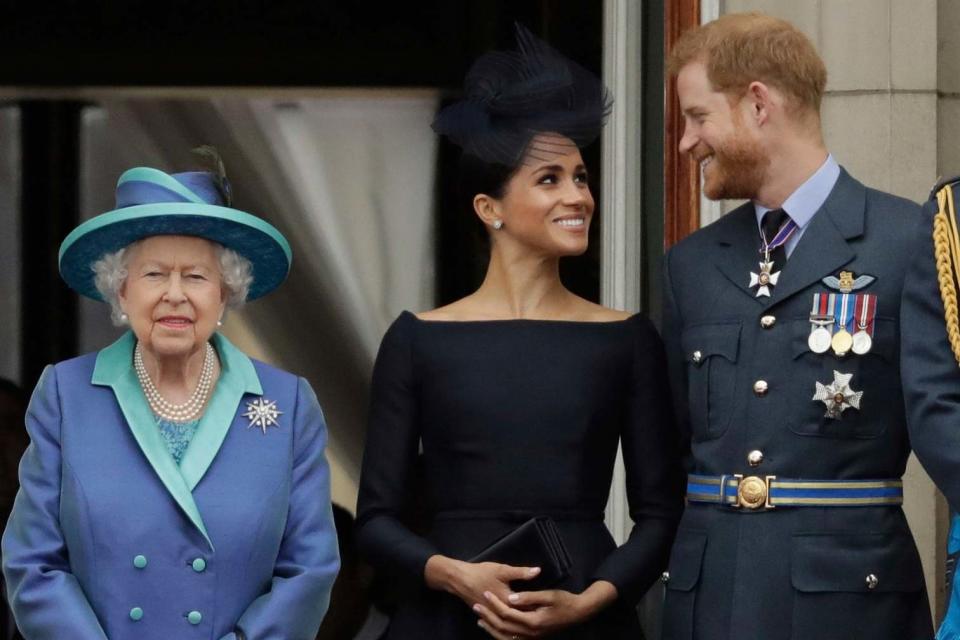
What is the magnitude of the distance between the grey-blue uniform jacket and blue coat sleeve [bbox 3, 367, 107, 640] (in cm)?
124

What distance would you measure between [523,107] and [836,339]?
0.89 metres

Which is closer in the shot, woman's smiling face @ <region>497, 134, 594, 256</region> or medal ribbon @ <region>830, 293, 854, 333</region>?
medal ribbon @ <region>830, 293, 854, 333</region>

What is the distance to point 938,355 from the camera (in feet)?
13.6

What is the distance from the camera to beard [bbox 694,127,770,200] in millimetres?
4641

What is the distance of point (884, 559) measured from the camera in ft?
14.6

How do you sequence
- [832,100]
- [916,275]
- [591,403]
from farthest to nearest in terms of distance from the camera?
1. [832,100]
2. [591,403]
3. [916,275]

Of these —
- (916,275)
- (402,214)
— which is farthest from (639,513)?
(402,214)

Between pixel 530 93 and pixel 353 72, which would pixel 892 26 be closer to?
pixel 530 93

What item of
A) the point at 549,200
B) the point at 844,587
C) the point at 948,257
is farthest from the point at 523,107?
the point at 844,587

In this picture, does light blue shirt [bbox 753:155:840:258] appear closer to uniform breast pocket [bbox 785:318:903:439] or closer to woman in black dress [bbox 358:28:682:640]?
uniform breast pocket [bbox 785:318:903:439]

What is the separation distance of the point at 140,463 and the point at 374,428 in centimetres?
58

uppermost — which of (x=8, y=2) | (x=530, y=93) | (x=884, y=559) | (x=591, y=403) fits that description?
(x=8, y=2)

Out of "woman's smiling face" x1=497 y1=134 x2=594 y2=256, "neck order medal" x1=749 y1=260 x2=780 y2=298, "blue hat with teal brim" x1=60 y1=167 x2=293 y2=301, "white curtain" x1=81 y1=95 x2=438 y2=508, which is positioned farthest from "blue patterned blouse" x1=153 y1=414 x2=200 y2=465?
"white curtain" x1=81 y1=95 x2=438 y2=508

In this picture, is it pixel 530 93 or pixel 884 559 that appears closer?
pixel 884 559
